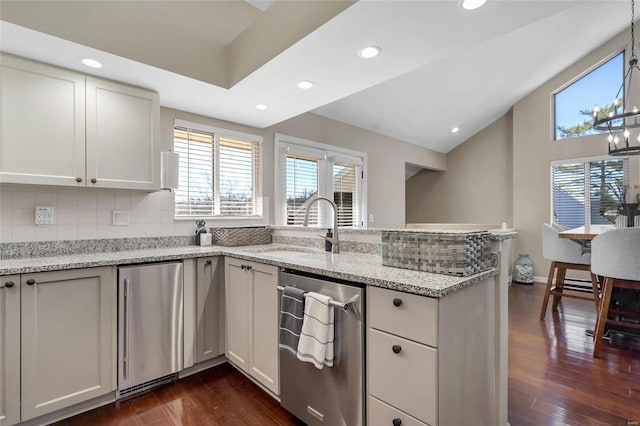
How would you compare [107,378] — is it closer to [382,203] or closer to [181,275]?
[181,275]

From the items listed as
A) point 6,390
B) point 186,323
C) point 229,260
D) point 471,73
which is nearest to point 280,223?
point 229,260

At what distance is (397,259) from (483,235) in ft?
1.36

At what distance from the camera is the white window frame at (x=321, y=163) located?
354 centimetres

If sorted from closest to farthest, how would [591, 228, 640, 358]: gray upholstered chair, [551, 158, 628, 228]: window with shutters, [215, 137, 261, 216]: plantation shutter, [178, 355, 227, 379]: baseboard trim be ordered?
[178, 355, 227, 379]: baseboard trim
[591, 228, 640, 358]: gray upholstered chair
[215, 137, 261, 216]: plantation shutter
[551, 158, 628, 228]: window with shutters

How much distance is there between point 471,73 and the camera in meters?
4.11

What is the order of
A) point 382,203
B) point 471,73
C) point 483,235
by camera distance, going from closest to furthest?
point 483,235, point 471,73, point 382,203

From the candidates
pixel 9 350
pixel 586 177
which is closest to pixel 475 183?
pixel 586 177

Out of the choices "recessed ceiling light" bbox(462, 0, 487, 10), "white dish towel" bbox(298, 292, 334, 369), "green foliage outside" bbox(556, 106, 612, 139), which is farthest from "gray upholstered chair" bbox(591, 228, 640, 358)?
"green foliage outside" bbox(556, 106, 612, 139)

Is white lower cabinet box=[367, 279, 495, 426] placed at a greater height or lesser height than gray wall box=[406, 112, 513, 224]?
lesser

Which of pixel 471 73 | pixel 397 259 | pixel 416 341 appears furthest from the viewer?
pixel 471 73

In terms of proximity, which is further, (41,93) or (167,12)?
(167,12)

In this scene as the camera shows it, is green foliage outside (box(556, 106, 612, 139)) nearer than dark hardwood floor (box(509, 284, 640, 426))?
No

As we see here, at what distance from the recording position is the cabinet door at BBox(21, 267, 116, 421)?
5.29 ft

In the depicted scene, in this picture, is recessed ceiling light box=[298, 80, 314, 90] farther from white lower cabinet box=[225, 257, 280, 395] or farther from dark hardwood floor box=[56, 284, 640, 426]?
dark hardwood floor box=[56, 284, 640, 426]
